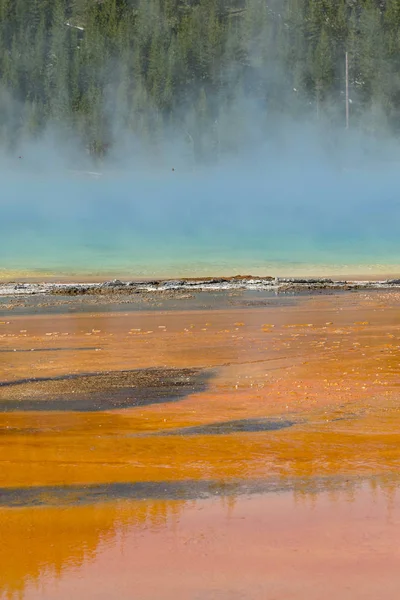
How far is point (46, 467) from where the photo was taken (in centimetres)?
589

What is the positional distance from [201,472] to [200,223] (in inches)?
1270

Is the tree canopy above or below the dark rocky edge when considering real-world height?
above

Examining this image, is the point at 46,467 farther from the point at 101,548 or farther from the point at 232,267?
the point at 232,267

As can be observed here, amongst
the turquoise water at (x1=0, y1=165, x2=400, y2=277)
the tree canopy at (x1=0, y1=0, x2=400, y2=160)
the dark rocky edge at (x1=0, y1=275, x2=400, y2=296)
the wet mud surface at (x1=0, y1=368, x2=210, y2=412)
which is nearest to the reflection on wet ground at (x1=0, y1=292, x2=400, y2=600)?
the wet mud surface at (x1=0, y1=368, x2=210, y2=412)

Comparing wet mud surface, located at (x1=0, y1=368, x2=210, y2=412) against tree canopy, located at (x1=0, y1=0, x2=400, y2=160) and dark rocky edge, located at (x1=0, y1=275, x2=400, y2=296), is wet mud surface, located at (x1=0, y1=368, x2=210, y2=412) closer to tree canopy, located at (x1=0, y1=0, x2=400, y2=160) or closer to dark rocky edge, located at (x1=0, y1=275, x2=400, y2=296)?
dark rocky edge, located at (x1=0, y1=275, x2=400, y2=296)

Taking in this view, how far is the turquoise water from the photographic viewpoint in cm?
2847

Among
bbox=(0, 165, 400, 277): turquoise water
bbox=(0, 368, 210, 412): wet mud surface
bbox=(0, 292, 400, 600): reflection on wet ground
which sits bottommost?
bbox=(0, 292, 400, 600): reflection on wet ground

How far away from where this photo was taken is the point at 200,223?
37812 millimetres

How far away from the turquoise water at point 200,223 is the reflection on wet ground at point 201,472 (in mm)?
15648

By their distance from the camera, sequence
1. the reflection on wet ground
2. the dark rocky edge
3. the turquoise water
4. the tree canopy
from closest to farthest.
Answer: the reflection on wet ground → the dark rocky edge → the turquoise water → the tree canopy

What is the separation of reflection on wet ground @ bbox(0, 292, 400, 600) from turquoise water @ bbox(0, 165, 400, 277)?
15.6 meters

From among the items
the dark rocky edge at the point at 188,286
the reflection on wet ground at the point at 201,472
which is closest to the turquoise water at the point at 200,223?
the dark rocky edge at the point at 188,286

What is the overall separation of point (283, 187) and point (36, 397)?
36609mm

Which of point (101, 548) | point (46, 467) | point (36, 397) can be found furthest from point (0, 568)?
point (36, 397)
